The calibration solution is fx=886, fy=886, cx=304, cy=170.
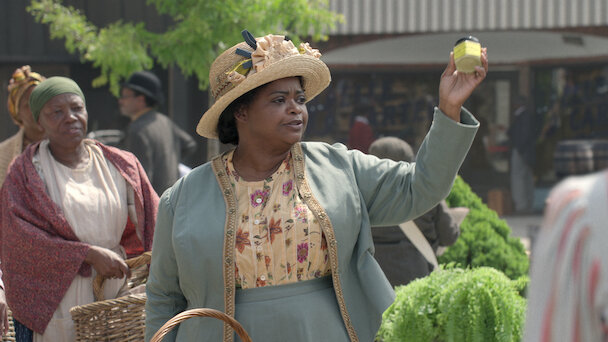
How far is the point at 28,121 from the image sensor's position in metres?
5.20

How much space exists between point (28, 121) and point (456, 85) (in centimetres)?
333

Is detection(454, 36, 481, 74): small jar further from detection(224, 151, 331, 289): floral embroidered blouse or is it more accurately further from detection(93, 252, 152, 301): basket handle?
detection(93, 252, 152, 301): basket handle

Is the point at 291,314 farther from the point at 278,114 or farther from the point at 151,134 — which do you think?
the point at 151,134

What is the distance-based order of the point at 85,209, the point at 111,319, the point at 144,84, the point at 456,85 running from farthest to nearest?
the point at 144,84 < the point at 85,209 < the point at 111,319 < the point at 456,85

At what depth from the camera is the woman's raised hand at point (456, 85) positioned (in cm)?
255

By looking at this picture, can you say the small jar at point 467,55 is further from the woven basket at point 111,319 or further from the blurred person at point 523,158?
the blurred person at point 523,158

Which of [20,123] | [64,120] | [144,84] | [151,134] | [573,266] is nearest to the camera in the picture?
[573,266]

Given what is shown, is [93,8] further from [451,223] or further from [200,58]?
[451,223]

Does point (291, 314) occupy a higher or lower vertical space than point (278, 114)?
lower

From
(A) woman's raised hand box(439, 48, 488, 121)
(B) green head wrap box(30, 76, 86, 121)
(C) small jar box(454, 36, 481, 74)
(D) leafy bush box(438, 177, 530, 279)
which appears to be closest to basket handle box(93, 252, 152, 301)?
(B) green head wrap box(30, 76, 86, 121)

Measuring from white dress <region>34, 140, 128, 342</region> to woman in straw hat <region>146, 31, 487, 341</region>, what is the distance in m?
1.16

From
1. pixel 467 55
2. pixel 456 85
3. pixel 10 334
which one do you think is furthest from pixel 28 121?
pixel 467 55

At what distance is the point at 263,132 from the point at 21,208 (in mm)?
1597

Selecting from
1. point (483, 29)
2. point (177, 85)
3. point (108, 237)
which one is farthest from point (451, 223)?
point (177, 85)
